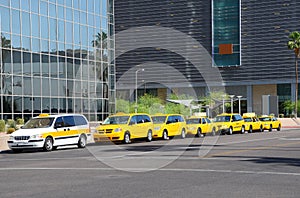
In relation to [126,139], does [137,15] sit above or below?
above

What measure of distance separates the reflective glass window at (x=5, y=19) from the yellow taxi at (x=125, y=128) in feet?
50.9

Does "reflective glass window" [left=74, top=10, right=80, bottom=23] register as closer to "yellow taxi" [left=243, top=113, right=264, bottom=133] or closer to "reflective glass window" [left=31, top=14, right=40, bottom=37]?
"reflective glass window" [left=31, top=14, right=40, bottom=37]

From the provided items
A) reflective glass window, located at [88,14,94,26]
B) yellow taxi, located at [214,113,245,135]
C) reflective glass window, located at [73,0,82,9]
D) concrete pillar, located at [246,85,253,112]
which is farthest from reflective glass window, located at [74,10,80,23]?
concrete pillar, located at [246,85,253,112]

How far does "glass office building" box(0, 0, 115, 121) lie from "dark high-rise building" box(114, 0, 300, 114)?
70.8m

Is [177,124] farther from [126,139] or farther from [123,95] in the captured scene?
[123,95]

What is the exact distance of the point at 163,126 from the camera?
35.8 metres

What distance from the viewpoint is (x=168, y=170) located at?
15.8 m

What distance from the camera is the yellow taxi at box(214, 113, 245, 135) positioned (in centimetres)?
4516

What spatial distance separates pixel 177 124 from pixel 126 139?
7.51m

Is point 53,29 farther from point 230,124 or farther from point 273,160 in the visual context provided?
point 273,160

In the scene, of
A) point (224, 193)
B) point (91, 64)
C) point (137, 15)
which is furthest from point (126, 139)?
point (137, 15)

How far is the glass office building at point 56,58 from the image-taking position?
44.5 meters

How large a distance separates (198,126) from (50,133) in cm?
1560

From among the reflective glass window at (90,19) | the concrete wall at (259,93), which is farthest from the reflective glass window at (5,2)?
the concrete wall at (259,93)
